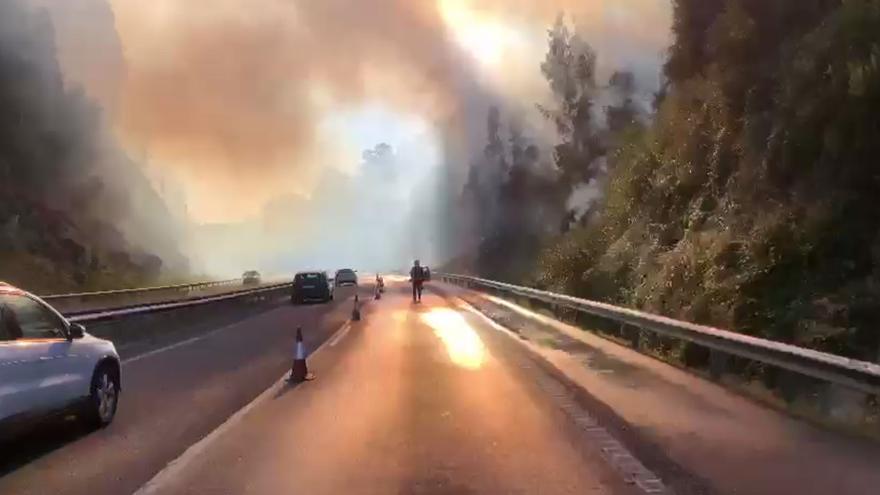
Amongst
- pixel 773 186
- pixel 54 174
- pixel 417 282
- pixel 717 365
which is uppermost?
pixel 54 174

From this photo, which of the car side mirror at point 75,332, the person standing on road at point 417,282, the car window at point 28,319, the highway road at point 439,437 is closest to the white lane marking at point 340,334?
the highway road at point 439,437

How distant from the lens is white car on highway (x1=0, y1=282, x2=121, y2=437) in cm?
888

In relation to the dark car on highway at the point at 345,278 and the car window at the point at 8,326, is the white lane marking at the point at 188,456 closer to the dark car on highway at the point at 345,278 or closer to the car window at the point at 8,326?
the car window at the point at 8,326

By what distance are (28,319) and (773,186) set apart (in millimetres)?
14853

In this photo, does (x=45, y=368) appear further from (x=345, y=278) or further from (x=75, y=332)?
(x=345, y=278)

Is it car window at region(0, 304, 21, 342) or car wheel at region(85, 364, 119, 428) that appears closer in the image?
car window at region(0, 304, 21, 342)

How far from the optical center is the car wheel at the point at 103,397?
1070 cm

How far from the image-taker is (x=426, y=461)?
347 inches

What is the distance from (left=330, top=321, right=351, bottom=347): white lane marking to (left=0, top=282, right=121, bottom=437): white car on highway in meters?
10.9

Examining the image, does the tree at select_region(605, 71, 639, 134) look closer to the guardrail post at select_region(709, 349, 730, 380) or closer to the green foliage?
the green foliage

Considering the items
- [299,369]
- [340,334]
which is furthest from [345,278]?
[299,369]

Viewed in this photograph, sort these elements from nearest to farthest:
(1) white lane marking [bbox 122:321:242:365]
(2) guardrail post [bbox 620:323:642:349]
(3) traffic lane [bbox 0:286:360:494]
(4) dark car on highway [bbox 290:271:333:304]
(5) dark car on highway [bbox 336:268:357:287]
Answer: (3) traffic lane [bbox 0:286:360:494], (1) white lane marking [bbox 122:321:242:365], (2) guardrail post [bbox 620:323:642:349], (4) dark car on highway [bbox 290:271:333:304], (5) dark car on highway [bbox 336:268:357:287]

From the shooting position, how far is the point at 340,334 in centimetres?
2503

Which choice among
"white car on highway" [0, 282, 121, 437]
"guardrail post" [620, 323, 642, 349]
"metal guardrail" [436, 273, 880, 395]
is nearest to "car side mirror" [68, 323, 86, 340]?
"white car on highway" [0, 282, 121, 437]
